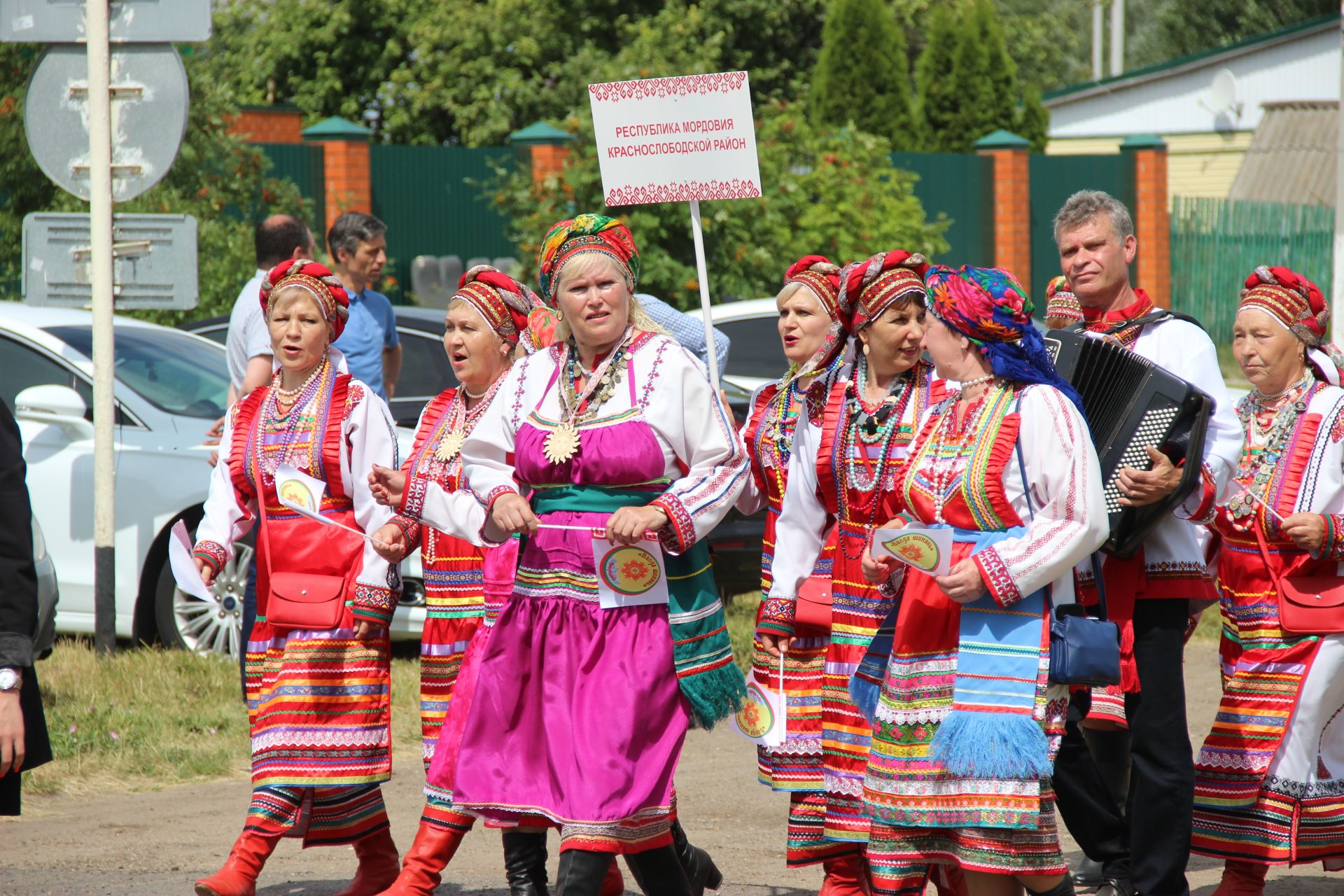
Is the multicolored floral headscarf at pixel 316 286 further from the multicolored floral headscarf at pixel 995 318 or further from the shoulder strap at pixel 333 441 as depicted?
the multicolored floral headscarf at pixel 995 318

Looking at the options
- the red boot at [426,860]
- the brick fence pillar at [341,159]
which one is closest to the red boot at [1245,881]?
the red boot at [426,860]

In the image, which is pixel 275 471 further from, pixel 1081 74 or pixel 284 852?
pixel 1081 74

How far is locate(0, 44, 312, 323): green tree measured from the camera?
1383cm

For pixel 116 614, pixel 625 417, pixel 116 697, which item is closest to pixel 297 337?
pixel 625 417

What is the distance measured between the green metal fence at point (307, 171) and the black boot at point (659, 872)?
1441cm

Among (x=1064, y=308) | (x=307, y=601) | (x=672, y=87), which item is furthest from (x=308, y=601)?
(x=1064, y=308)

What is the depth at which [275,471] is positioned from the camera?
211 inches

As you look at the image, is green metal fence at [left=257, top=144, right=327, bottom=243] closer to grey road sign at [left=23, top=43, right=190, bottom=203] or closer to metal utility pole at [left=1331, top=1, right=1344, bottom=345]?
grey road sign at [left=23, top=43, right=190, bottom=203]

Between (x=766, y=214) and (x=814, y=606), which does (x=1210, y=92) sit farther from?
(x=814, y=606)

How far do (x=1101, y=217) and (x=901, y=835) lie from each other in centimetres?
204

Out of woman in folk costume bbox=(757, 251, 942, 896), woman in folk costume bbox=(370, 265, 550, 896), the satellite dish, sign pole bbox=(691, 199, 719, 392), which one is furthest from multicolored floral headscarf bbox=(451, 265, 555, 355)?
the satellite dish

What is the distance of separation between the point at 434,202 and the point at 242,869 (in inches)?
607

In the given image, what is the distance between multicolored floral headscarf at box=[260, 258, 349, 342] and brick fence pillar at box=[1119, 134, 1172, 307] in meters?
21.9

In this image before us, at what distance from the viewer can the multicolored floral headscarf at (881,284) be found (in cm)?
496
